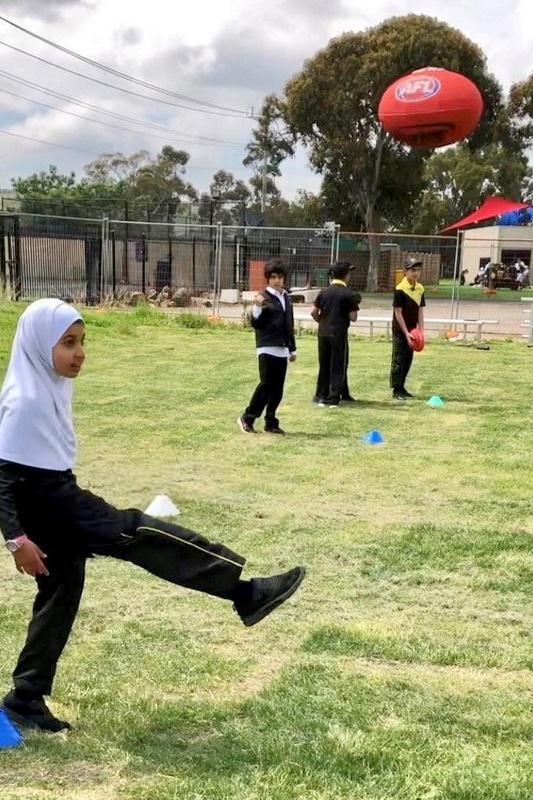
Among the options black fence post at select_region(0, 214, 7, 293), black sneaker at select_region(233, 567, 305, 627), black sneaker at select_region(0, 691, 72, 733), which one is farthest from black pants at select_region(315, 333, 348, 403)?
black fence post at select_region(0, 214, 7, 293)

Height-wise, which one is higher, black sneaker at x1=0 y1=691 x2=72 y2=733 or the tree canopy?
the tree canopy

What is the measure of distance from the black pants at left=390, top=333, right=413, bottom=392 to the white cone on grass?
5.22 metres

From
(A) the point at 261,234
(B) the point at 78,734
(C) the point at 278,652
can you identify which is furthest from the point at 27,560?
(A) the point at 261,234

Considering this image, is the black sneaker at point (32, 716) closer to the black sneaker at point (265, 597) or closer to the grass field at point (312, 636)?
the grass field at point (312, 636)

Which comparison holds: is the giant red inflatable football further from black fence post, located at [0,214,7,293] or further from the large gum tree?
the large gum tree

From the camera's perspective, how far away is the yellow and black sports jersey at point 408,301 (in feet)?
33.8

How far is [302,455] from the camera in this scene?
25.4 feet

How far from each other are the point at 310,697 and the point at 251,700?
0.23 m

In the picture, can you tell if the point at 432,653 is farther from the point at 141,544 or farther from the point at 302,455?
the point at 302,455

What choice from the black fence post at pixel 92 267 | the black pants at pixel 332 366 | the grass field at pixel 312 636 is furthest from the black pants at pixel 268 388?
the black fence post at pixel 92 267

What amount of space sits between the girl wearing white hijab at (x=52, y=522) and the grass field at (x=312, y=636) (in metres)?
0.30

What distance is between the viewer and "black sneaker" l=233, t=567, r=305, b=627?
129 inches

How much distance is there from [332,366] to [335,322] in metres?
0.54

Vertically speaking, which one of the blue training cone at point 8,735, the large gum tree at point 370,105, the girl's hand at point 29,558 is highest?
the large gum tree at point 370,105
